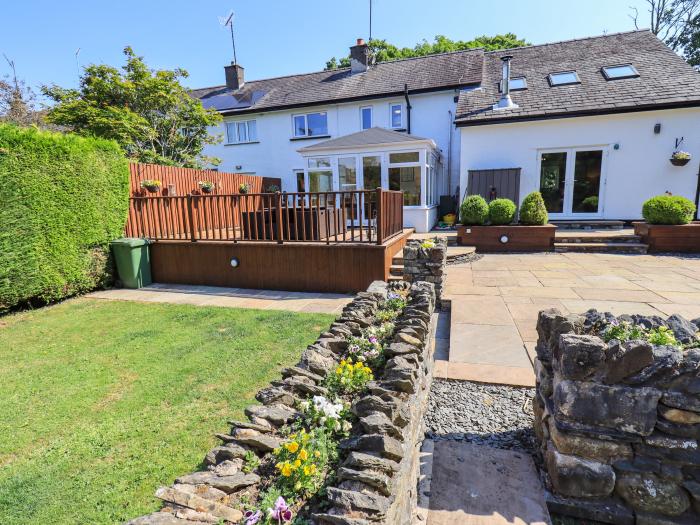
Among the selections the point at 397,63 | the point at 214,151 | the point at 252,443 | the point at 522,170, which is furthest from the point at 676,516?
the point at 214,151

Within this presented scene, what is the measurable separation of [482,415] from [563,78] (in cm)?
1236

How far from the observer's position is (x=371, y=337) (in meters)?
2.47

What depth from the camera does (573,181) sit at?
1021 centimetres

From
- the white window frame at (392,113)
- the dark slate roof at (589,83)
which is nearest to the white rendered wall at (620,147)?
the dark slate roof at (589,83)

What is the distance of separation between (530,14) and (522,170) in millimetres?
9892

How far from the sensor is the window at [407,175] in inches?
398

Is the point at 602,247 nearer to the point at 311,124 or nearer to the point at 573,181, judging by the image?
the point at 573,181

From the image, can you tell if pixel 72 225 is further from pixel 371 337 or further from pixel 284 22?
pixel 284 22

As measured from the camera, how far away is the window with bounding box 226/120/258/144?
15.7m

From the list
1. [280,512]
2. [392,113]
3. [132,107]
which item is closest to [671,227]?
[392,113]

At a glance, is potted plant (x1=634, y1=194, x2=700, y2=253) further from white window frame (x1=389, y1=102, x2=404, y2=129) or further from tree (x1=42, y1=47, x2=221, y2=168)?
tree (x1=42, y1=47, x2=221, y2=168)

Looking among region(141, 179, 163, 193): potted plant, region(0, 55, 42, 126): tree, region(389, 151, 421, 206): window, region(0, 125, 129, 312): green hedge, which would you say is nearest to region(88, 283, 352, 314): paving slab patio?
region(0, 125, 129, 312): green hedge

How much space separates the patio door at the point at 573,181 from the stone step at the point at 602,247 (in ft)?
→ 7.61

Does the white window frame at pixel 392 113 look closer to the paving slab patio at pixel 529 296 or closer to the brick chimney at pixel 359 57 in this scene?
the brick chimney at pixel 359 57
